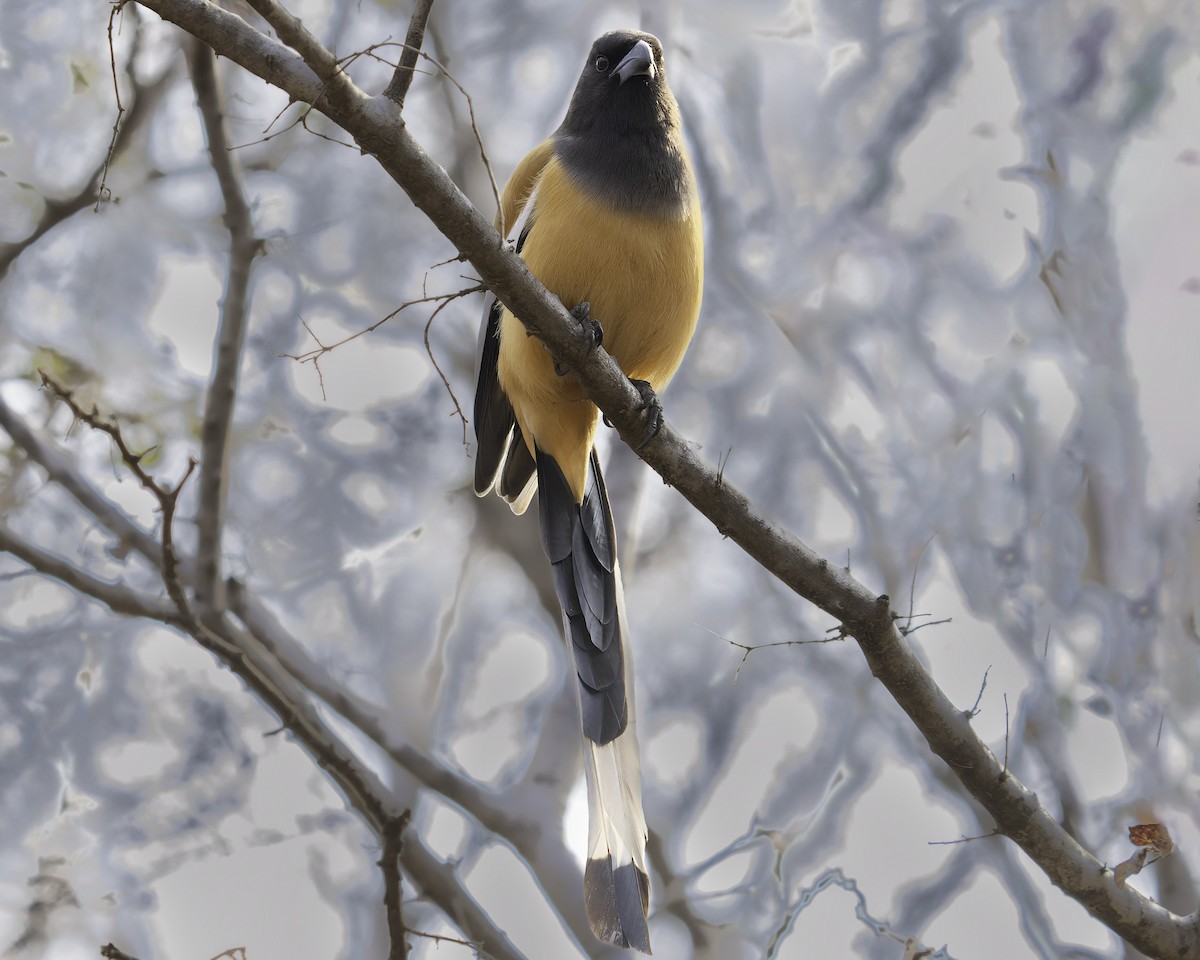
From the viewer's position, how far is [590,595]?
9.84 feet

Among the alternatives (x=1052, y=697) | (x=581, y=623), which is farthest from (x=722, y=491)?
(x=1052, y=697)

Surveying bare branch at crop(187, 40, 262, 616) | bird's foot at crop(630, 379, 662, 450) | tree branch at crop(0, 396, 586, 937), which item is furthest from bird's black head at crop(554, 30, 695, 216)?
tree branch at crop(0, 396, 586, 937)

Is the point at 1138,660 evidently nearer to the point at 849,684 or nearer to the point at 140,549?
the point at 849,684

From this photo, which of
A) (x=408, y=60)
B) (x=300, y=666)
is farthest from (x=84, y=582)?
(x=408, y=60)

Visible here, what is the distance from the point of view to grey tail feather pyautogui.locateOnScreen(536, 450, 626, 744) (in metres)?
2.98

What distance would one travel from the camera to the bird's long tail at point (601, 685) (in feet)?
9.18

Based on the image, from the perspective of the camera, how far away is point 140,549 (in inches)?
185

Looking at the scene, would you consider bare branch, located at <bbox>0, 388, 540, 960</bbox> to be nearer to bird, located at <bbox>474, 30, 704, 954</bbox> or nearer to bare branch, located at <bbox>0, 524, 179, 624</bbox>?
bare branch, located at <bbox>0, 524, 179, 624</bbox>

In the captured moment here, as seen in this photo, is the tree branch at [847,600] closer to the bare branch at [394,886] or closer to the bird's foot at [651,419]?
the bird's foot at [651,419]

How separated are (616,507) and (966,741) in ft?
11.8

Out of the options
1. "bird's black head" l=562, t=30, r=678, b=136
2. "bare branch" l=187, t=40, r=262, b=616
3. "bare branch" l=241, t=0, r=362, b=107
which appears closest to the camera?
"bare branch" l=241, t=0, r=362, b=107

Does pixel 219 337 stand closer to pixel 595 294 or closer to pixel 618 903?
pixel 595 294

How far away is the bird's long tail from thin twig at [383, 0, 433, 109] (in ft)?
4.56

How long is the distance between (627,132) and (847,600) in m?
1.51
